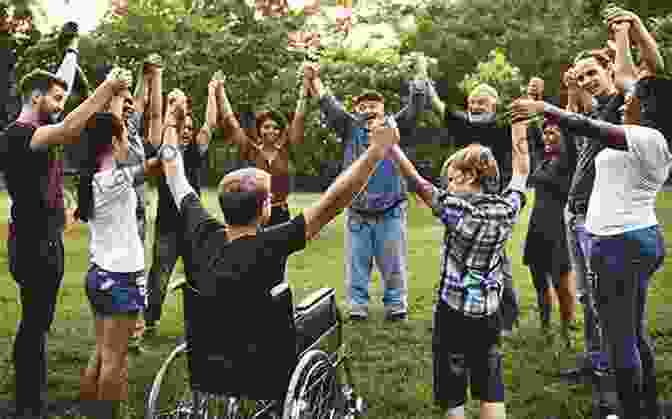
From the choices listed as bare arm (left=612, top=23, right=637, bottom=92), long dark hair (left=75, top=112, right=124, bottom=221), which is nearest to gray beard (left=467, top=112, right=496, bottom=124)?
bare arm (left=612, top=23, right=637, bottom=92)

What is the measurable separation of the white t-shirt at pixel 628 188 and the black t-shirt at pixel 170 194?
125 inches

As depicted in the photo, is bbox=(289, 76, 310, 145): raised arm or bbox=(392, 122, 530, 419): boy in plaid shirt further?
bbox=(289, 76, 310, 145): raised arm

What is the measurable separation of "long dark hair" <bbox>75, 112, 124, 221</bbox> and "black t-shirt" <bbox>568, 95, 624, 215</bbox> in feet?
7.93

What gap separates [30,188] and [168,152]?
39.0 inches

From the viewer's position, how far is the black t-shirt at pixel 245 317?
2.60m

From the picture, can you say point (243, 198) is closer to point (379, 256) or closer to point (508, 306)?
point (508, 306)

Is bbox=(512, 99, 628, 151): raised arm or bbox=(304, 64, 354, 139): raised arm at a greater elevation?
bbox=(304, 64, 354, 139): raised arm

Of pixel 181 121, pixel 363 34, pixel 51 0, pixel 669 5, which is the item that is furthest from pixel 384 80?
pixel 181 121

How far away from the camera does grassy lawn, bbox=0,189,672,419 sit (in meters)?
4.12

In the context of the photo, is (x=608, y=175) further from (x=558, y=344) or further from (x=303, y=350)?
(x=558, y=344)

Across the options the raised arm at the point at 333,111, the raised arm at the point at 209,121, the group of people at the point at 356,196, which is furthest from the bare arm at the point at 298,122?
the group of people at the point at 356,196

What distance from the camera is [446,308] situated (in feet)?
10.4

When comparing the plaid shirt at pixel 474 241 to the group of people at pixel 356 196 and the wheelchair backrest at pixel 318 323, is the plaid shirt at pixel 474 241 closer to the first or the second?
the group of people at pixel 356 196

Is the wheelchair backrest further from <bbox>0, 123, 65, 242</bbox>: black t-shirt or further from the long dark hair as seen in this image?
<bbox>0, 123, 65, 242</bbox>: black t-shirt
